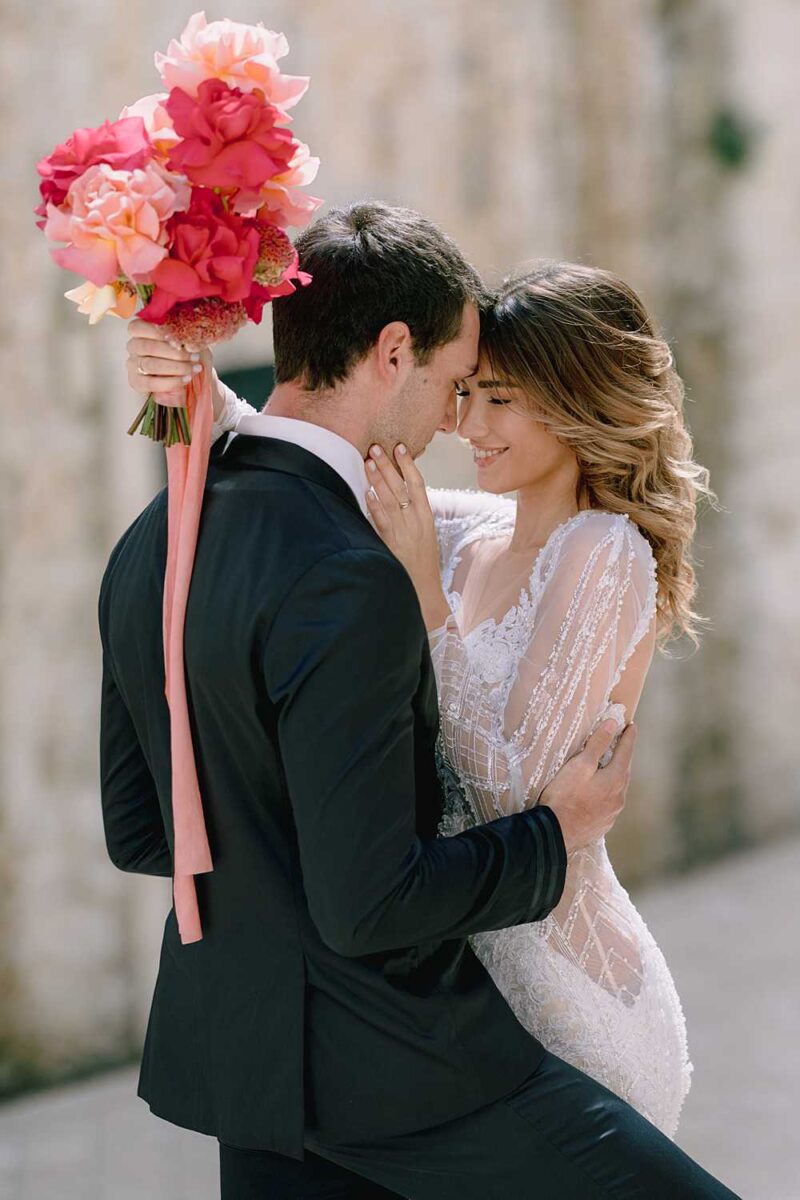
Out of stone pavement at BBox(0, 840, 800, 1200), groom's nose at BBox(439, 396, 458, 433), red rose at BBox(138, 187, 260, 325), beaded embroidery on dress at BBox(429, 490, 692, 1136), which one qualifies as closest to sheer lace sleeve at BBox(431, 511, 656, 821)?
beaded embroidery on dress at BBox(429, 490, 692, 1136)

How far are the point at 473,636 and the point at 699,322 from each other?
4199mm

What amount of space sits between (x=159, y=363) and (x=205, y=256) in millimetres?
197

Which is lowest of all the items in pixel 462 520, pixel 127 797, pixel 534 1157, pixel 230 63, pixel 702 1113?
pixel 702 1113

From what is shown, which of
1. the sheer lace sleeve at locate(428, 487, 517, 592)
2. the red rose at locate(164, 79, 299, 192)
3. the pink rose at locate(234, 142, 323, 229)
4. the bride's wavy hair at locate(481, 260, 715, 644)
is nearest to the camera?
the red rose at locate(164, 79, 299, 192)

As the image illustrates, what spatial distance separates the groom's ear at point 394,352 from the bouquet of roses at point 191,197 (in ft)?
0.67

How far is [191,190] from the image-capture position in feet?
6.03

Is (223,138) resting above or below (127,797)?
above

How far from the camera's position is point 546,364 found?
8.61ft

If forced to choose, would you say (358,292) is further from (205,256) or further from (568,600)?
(568,600)

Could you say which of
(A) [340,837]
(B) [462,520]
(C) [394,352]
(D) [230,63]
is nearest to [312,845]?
(A) [340,837]

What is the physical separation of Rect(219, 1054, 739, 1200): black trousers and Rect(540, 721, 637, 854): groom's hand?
1.22ft

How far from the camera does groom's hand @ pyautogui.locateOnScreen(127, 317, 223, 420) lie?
1.96 meters

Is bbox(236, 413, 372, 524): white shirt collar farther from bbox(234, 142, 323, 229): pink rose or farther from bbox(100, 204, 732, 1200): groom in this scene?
bbox(234, 142, 323, 229): pink rose

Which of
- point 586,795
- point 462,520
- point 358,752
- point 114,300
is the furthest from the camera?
point 462,520
